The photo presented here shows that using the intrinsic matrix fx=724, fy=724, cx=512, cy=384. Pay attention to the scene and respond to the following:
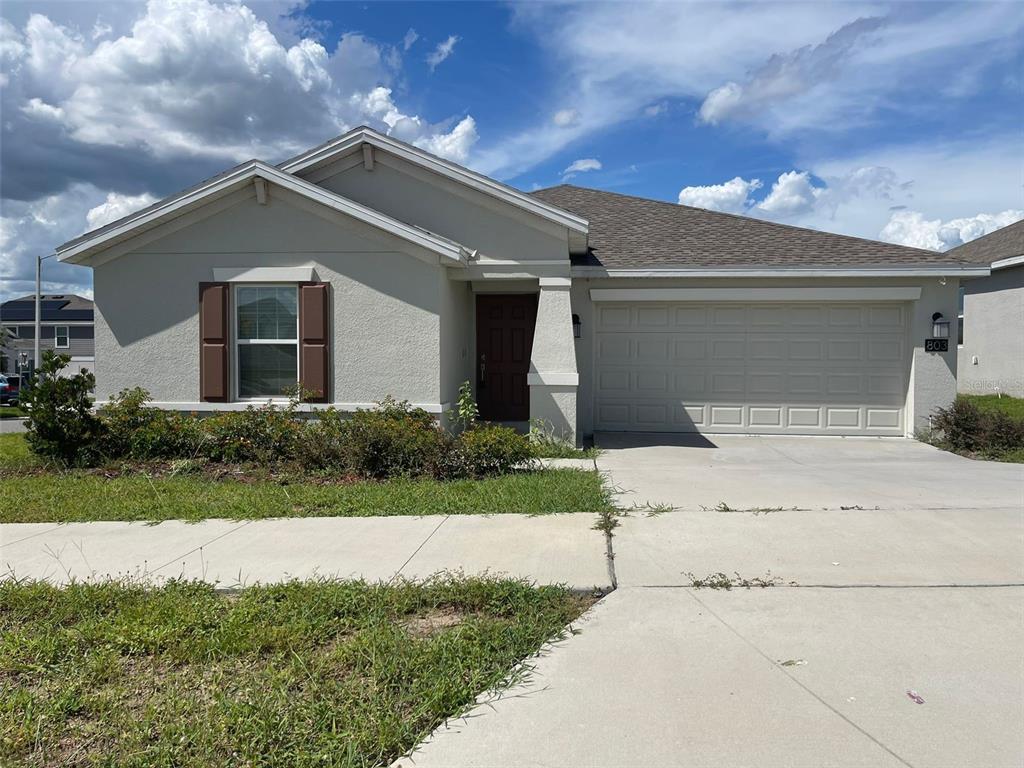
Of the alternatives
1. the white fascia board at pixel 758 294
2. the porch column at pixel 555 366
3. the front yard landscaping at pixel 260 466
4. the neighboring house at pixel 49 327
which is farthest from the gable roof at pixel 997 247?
the neighboring house at pixel 49 327

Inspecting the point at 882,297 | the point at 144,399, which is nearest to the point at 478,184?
the point at 144,399

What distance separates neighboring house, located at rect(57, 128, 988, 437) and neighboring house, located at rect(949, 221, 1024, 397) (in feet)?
22.4

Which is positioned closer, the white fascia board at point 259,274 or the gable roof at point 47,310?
the white fascia board at point 259,274

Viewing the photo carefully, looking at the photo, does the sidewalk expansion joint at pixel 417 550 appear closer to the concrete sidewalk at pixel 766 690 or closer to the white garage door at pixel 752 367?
the concrete sidewalk at pixel 766 690

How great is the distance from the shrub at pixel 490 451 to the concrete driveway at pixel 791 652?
2.13 metres

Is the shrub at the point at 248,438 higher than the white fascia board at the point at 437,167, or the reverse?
the white fascia board at the point at 437,167

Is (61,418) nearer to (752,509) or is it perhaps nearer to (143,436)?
(143,436)

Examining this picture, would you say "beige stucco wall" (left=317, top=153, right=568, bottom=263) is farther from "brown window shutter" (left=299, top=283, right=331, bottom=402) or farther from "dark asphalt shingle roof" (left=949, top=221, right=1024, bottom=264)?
"dark asphalt shingle roof" (left=949, top=221, right=1024, bottom=264)

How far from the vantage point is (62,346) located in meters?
48.3

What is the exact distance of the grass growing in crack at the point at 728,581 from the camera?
4.89m

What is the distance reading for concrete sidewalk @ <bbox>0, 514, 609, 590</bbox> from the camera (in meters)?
5.24

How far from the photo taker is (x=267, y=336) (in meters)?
10.6

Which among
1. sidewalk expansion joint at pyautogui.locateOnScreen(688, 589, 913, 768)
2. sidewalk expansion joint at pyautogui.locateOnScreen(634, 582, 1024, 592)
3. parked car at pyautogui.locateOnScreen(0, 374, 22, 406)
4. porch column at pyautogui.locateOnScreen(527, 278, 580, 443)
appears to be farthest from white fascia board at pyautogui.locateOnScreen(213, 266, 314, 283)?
parked car at pyautogui.locateOnScreen(0, 374, 22, 406)

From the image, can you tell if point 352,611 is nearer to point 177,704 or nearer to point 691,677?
point 177,704
